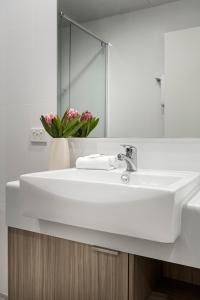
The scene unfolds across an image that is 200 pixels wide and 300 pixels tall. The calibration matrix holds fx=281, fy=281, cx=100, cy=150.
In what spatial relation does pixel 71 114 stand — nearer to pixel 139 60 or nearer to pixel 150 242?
pixel 139 60

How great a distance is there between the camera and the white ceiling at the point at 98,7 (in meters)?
1.33

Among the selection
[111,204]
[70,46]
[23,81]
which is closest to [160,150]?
[111,204]

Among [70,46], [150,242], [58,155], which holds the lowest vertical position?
[150,242]

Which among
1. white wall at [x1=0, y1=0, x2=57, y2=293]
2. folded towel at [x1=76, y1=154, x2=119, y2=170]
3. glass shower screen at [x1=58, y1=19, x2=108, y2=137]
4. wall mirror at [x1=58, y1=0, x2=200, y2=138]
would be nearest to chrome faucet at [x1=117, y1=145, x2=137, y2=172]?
folded towel at [x1=76, y1=154, x2=119, y2=170]

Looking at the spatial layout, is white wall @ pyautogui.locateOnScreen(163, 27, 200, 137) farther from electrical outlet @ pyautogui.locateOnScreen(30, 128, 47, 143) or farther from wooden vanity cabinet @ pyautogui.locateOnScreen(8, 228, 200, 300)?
electrical outlet @ pyautogui.locateOnScreen(30, 128, 47, 143)

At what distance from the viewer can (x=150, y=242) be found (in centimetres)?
83

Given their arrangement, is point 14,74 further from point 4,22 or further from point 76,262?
point 76,262

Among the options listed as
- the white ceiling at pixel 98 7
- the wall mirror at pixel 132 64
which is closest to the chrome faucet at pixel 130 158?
the wall mirror at pixel 132 64

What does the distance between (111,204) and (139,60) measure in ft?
2.66

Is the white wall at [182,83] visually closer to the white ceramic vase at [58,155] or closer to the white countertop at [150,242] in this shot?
the white countertop at [150,242]

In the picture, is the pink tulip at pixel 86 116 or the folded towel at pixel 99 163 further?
the pink tulip at pixel 86 116

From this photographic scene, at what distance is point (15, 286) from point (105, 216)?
0.58 meters

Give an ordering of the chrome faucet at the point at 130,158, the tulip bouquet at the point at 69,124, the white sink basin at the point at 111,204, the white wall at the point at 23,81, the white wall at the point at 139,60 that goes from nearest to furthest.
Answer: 1. the white sink basin at the point at 111,204
2. the chrome faucet at the point at 130,158
3. the white wall at the point at 139,60
4. the tulip bouquet at the point at 69,124
5. the white wall at the point at 23,81

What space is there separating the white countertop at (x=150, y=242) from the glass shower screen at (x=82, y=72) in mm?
580
